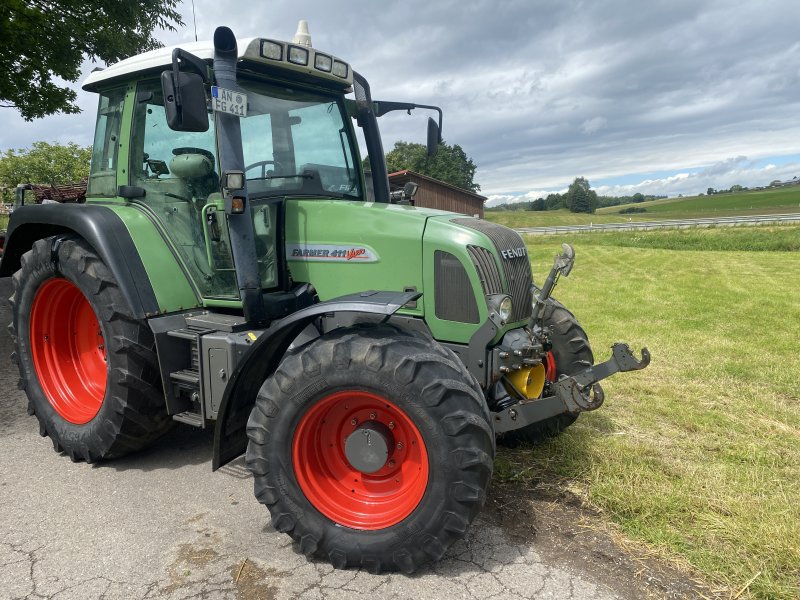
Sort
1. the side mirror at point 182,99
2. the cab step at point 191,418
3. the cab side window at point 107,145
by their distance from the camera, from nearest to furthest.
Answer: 1. the side mirror at point 182,99
2. the cab step at point 191,418
3. the cab side window at point 107,145

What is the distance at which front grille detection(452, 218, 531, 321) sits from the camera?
331 centimetres

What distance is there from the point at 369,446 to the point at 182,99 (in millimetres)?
1842

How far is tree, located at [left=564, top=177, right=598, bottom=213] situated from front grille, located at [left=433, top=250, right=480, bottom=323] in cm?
7878

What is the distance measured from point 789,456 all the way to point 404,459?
2646mm

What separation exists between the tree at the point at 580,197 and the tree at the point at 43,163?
58.1 meters

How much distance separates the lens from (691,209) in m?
62.6

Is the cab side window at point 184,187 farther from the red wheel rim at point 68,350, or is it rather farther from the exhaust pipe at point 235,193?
the red wheel rim at point 68,350

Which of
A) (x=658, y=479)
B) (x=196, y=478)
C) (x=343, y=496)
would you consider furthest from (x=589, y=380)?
(x=196, y=478)

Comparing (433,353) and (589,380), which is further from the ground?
(433,353)

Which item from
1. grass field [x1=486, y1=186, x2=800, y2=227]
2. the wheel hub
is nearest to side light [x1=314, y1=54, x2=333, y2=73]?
the wheel hub

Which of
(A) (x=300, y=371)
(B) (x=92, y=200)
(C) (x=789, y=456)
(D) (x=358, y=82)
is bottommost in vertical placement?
(C) (x=789, y=456)

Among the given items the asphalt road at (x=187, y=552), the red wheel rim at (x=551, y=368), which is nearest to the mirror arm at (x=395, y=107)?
the red wheel rim at (x=551, y=368)

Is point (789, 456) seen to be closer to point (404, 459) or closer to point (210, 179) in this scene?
point (404, 459)

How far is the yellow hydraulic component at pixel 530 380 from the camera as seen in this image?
333 cm
